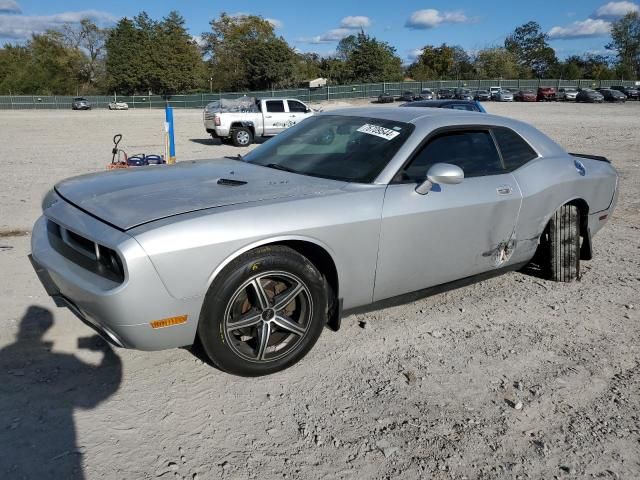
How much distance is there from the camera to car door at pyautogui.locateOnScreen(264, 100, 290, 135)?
18750mm

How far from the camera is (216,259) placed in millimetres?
2830

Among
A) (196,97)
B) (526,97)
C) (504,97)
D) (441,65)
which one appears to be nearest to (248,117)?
(504,97)

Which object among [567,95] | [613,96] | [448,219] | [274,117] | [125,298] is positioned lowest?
[567,95]

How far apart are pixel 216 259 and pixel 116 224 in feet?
1.73

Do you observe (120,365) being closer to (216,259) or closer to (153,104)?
(216,259)

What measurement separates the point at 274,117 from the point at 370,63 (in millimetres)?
70732

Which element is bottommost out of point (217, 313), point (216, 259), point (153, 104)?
point (153, 104)

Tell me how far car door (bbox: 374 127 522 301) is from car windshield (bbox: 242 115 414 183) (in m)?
0.20

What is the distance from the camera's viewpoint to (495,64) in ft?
353

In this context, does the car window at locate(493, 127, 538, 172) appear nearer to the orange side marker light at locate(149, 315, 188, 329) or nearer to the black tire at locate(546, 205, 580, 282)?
the black tire at locate(546, 205, 580, 282)

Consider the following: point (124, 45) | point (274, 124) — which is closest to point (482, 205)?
point (274, 124)

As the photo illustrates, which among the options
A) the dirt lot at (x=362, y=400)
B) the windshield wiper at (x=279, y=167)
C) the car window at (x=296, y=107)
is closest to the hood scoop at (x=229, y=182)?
the windshield wiper at (x=279, y=167)

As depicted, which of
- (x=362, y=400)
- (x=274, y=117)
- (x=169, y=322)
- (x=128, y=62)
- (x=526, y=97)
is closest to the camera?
(x=169, y=322)

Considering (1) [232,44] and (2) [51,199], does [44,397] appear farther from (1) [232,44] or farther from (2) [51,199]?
(1) [232,44]
